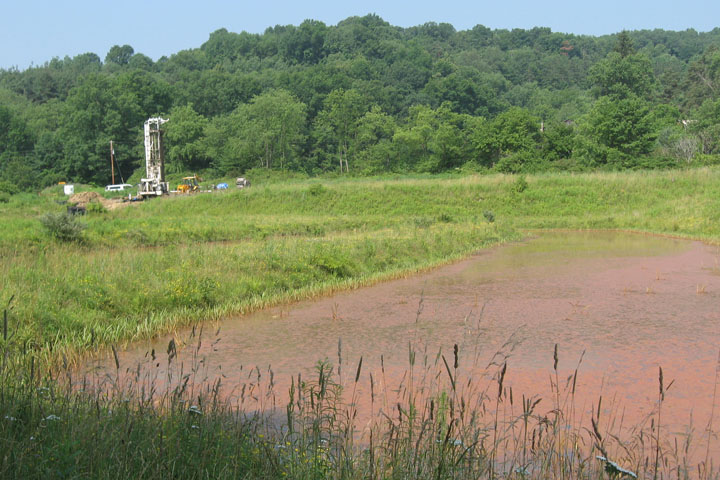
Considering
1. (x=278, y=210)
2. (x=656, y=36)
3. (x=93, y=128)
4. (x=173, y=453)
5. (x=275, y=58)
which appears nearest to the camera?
(x=173, y=453)

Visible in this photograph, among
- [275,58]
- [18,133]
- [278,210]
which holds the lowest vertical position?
[278,210]

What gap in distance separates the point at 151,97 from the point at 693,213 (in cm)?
6864

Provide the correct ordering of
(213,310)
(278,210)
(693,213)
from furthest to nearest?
(278,210), (693,213), (213,310)

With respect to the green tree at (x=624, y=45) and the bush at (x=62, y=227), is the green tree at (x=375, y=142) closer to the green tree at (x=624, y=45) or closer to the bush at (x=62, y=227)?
the green tree at (x=624, y=45)

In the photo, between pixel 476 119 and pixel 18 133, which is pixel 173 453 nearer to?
pixel 476 119

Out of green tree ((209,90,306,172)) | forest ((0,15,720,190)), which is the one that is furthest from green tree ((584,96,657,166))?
green tree ((209,90,306,172))

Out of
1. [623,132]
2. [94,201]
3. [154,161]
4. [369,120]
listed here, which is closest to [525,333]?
[94,201]

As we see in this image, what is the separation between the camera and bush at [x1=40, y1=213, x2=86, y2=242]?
16.5m

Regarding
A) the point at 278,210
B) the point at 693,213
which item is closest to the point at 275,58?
the point at 278,210

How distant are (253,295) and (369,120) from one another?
206ft

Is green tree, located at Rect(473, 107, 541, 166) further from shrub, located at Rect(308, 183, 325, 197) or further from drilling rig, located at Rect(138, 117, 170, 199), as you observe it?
drilling rig, located at Rect(138, 117, 170, 199)

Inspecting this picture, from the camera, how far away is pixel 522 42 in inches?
6024

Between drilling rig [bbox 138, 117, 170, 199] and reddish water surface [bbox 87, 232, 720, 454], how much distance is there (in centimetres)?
3023

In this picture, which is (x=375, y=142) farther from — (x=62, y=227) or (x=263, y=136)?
(x=62, y=227)
